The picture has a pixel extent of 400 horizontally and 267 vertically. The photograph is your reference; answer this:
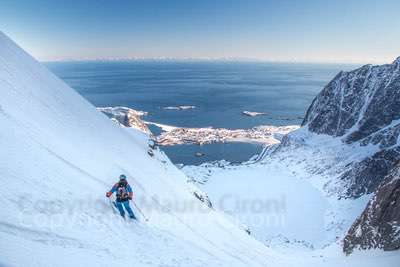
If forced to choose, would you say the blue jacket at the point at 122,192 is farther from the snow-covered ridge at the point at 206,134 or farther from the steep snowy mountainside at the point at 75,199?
the snow-covered ridge at the point at 206,134

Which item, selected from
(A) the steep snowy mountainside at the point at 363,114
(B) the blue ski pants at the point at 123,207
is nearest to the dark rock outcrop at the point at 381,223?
(B) the blue ski pants at the point at 123,207

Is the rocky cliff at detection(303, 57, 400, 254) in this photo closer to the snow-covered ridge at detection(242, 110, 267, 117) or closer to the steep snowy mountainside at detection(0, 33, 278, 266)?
the steep snowy mountainside at detection(0, 33, 278, 266)

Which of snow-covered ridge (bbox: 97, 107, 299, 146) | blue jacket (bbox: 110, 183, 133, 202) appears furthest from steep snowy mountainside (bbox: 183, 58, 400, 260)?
blue jacket (bbox: 110, 183, 133, 202)

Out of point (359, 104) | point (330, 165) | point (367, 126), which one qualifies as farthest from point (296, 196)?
point (359, 104)

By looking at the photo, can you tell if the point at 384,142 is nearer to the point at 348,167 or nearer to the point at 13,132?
the point at 348,167

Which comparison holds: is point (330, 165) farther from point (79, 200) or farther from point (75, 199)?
point (75, 199)

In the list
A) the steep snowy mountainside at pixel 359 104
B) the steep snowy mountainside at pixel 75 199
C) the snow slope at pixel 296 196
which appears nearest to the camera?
the steep snowy mountainside at pixel 75 199

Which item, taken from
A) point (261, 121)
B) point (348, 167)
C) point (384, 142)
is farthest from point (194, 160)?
point (261, 121)
